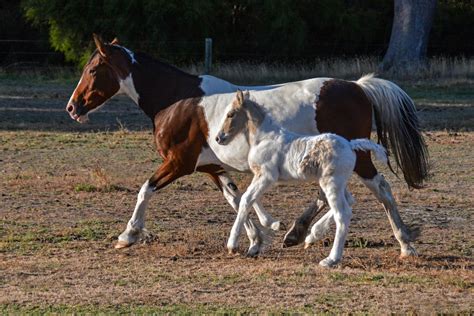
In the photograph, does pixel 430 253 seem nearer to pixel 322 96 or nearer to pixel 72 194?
pixel 322 96

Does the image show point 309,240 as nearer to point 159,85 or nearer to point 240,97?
point 240,97

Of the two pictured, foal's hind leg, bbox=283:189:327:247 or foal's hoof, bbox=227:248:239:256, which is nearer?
foal's hoof, bbox=227:248:239:256

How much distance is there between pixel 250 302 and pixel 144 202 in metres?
2.56

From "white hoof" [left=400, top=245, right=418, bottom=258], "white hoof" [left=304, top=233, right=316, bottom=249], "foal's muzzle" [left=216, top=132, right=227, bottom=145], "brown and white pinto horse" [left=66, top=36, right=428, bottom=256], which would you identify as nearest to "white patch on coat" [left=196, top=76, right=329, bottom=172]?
"brown and white pinto horse" [left=66, top=36, right=428, bottom=256]

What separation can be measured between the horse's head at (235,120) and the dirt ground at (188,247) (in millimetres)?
1024

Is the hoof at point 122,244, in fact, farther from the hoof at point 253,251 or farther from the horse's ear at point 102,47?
the horse's ear at point 102,47

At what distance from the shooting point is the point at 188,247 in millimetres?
10266

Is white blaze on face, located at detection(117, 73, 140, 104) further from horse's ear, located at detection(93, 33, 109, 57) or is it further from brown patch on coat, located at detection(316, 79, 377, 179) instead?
brown patch on coat, located at detection(316, 79, 377, 179)

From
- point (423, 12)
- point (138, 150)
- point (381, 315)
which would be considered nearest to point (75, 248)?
point (381, 315)

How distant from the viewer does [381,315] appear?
7426 mm

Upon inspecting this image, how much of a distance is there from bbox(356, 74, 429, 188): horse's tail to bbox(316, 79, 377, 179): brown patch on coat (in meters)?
0.18

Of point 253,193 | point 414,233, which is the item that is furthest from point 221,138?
point 414,233

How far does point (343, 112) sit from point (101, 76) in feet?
7.76

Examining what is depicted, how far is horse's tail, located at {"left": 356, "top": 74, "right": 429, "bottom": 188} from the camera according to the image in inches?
407
